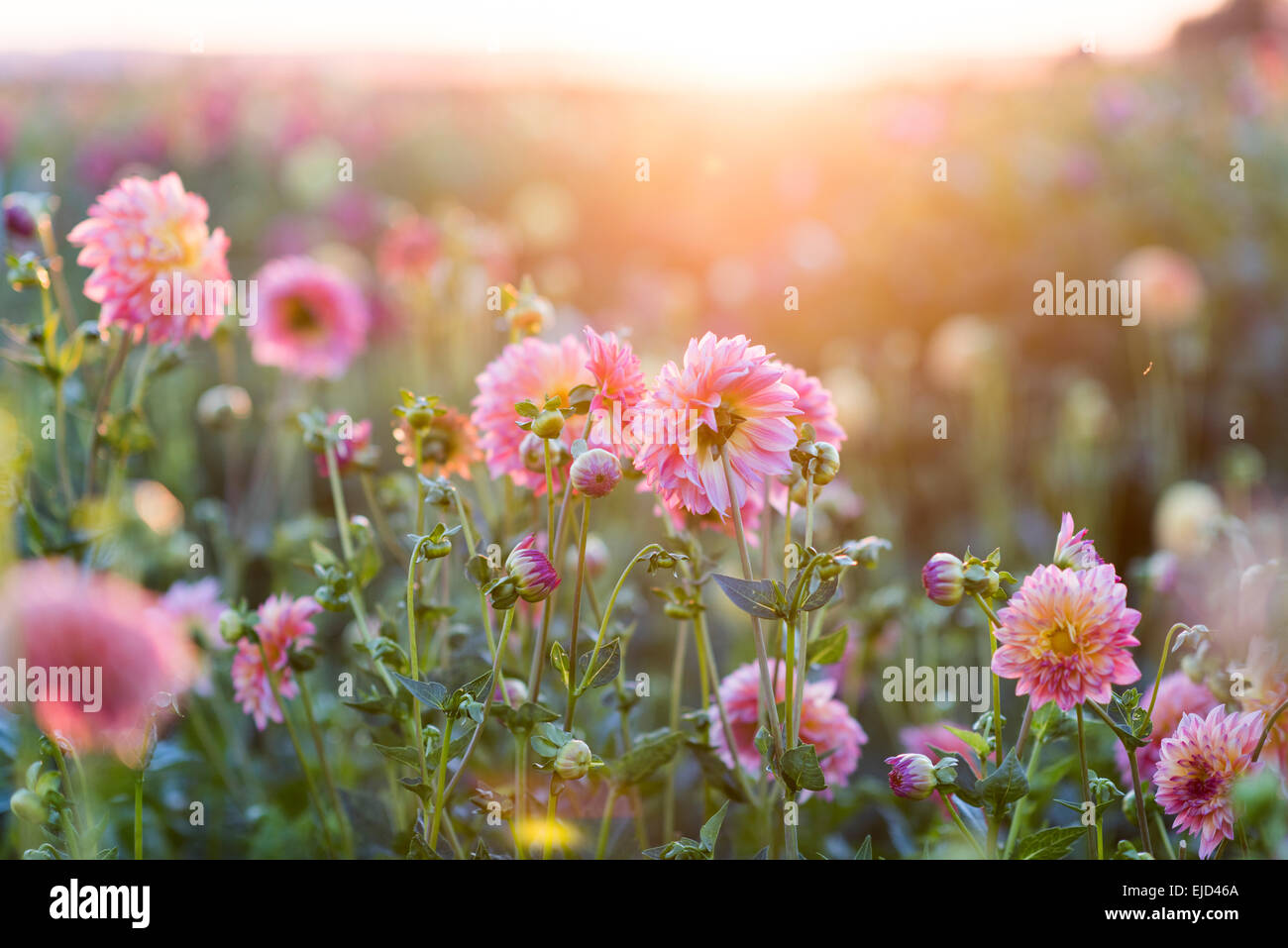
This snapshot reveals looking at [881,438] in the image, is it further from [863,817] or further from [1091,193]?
[863,817]

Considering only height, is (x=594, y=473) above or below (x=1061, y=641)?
above

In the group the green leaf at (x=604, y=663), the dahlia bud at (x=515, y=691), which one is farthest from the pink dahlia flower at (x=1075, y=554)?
the dahlia bud at (x=515, y=691)

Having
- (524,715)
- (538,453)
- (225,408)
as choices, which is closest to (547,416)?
(538,453)

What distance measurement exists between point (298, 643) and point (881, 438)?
75.5 inches

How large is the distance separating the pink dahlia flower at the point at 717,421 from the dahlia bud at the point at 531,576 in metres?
0.10

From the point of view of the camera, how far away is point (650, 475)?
712 mm

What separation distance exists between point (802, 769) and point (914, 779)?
0.08m

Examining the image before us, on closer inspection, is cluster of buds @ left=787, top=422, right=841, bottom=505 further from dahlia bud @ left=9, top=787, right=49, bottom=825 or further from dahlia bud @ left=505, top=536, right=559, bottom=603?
dahlia bud @ left=9, top=787, right=49, bottom=825

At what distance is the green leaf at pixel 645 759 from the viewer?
810mm

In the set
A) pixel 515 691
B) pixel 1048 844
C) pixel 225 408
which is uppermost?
pixel 225 408

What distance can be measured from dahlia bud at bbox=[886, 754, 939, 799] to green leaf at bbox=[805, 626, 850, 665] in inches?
5.9

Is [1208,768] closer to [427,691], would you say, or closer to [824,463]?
[824,463]

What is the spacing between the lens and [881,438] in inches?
103

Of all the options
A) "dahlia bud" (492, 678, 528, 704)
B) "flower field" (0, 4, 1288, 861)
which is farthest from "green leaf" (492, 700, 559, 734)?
"dahlia bud" (492, 678, 528, 704)
